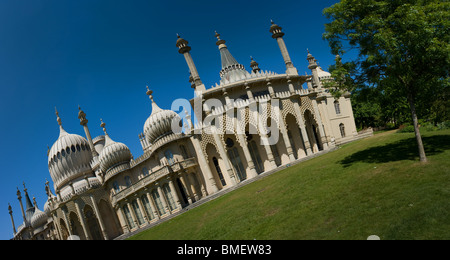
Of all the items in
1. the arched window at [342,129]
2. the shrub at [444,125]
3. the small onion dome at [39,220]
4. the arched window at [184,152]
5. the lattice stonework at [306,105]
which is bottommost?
the small onion dome at [39,220]

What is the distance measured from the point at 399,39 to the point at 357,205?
342 inches

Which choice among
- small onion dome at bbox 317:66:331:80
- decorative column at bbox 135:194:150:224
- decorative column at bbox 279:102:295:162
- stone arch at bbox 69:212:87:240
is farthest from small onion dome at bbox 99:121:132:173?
small onion dome at bbox 317:66:331:80

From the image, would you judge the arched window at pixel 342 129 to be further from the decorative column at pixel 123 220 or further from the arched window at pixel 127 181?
the decorative column at pixel 123 220

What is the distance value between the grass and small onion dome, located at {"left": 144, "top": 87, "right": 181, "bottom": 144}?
18.9 m

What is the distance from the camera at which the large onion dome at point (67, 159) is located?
41.8m

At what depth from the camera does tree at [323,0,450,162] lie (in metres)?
12.6

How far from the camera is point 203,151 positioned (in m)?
30.8

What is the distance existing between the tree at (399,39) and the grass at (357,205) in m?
2.66

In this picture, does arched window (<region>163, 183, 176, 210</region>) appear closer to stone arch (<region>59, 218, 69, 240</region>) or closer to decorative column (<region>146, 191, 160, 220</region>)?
decorative column (<region>146, 191, 160, 220</region>)

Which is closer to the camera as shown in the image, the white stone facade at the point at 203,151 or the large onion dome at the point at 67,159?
the white stone facade at the point at 203,151

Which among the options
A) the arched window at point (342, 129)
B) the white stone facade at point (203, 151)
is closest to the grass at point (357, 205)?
the white stone facade at point (203, 151)

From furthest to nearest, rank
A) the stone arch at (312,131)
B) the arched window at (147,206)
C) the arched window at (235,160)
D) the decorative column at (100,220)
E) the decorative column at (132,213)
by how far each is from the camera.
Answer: the stone arch at (312,131) < the decorative column at (100,220) < the arched window at (235,160) < the decorative column at (132,213) < the arched window at (147,206)
